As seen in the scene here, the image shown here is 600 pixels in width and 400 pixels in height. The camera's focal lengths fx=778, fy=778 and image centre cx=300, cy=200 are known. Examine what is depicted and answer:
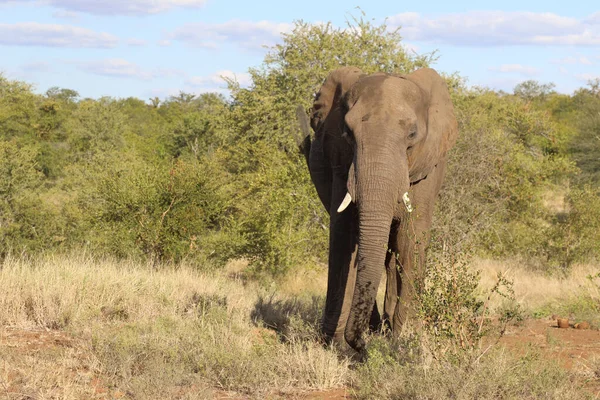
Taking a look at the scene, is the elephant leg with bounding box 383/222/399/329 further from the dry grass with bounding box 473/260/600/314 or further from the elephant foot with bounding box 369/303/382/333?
the dry grass with bounding box 473/260/600/314

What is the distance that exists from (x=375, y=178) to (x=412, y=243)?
107cm

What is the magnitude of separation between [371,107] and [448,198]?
9565 millimetres

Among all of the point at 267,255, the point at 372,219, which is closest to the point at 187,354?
the point at 372,219

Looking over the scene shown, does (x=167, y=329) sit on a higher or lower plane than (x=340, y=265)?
lower

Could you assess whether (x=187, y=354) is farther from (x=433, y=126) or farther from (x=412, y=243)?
(x=433, y=126)

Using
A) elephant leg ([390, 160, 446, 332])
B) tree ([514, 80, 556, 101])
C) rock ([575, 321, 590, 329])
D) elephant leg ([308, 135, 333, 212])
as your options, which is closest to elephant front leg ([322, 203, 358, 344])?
elephant leg ([390, 160, 446, 332])

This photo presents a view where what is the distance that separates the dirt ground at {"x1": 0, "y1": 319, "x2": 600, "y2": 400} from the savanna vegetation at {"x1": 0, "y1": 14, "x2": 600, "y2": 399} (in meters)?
0.06

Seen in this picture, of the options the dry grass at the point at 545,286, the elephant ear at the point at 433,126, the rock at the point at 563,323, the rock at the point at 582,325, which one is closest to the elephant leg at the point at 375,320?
the elephant ear at the point at 433,126

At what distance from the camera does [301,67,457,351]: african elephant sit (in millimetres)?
5918

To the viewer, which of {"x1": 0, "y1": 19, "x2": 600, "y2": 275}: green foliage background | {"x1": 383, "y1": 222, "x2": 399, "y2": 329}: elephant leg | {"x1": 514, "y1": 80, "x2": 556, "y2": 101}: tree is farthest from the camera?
{"x1": 514, "y1": 80, "x2": 556, "y2": 101}: tree

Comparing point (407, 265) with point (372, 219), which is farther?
point (407, 265)

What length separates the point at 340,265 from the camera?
698 cm

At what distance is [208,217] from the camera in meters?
13.6

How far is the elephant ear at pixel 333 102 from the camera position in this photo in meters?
6.90
